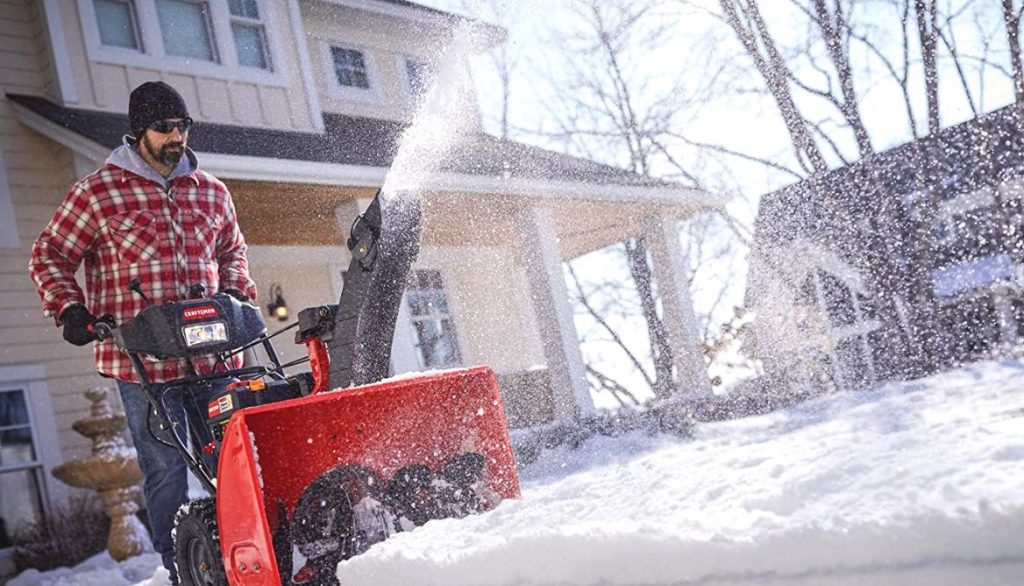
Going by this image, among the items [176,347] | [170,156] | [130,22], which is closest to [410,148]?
[170,156]

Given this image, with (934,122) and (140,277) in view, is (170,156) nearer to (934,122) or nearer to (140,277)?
(140,277)

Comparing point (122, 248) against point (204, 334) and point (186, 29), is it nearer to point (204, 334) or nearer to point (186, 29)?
point (204, 334)

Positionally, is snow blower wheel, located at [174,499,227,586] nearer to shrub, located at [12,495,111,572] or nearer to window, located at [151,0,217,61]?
shrub, located at [12,495,111,572]

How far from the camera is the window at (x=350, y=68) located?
377 inches

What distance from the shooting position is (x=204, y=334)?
2.49 meters

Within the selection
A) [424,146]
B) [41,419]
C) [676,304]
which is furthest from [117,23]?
[676,304]

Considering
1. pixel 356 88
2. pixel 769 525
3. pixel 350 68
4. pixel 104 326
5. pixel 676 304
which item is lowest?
pixel 769 525

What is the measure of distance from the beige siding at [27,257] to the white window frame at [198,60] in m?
0.36

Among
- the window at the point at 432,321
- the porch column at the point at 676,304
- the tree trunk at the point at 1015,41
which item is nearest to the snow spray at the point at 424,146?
the window at the point at 432,321

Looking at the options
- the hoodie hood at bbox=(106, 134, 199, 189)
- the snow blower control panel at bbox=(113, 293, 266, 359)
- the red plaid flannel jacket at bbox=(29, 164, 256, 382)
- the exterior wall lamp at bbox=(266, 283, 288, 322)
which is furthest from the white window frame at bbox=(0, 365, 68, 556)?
the snow blower control panel at bbox=(113, 293, 266, 359)

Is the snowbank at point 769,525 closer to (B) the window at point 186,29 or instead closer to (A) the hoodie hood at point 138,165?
(A) the hoodie hood at point 138,165

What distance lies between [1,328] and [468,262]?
196 inches

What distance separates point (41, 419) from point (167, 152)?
434 cm

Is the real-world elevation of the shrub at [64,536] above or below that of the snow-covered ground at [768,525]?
below
